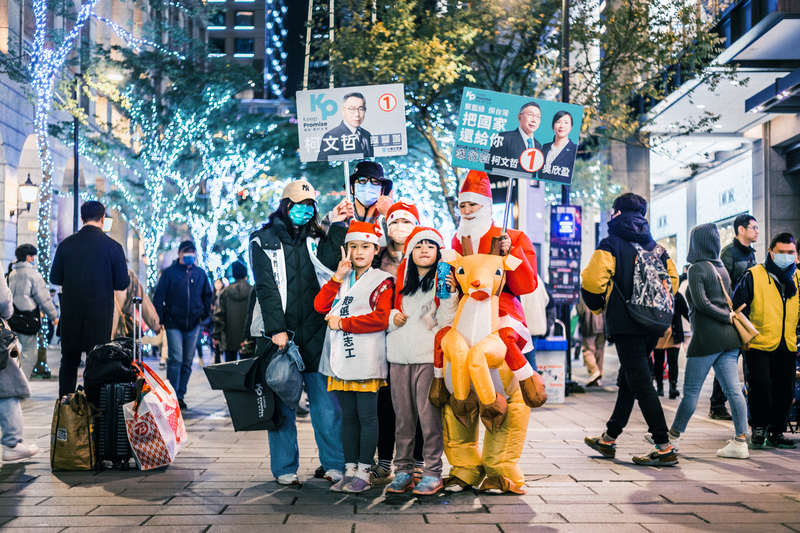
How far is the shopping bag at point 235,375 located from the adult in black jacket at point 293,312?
15 cm

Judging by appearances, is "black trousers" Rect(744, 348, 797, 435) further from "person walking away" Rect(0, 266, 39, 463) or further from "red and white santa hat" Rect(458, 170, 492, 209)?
"person walking away" Rect(0, 266, 39, 463)

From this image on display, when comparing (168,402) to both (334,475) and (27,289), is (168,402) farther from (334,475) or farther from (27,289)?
(27,289)

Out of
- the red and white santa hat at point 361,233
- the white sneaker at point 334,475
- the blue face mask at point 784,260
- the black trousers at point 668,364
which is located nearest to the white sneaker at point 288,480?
the white sneaker at point 334,475

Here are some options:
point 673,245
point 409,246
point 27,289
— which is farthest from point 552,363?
point 673,245

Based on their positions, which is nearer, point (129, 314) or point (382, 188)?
point (382, 188)

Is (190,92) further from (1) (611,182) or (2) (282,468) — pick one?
(2) (282,468)

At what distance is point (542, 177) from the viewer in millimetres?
9156

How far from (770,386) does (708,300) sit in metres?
1.09

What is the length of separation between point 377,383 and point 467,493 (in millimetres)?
971

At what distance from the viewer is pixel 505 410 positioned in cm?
527

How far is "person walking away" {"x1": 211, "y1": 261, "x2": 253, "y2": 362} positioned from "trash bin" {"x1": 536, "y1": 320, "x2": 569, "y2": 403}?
13.6 ft

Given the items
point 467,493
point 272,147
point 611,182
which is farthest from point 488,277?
point 272,147

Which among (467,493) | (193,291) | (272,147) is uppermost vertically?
(272,147)

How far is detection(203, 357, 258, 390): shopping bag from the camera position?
5.64 m
